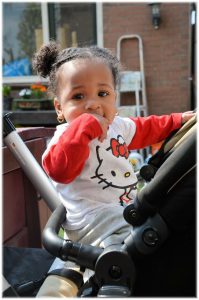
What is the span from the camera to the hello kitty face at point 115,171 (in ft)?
4.00

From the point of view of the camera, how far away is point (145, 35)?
539 centimetres

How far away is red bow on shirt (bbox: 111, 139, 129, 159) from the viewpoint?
4.25 feet

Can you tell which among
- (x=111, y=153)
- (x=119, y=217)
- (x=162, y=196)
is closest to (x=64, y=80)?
(x=111, y=153)

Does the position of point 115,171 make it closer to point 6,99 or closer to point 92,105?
point 92,105

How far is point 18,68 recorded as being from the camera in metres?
5.75

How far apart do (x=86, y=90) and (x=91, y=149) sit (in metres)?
0.20

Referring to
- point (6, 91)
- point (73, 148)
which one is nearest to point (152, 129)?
point (73, 148)

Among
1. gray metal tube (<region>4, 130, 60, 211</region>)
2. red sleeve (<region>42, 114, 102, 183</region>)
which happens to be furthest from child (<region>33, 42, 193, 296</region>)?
gray metal tube (<region>4, 130, 60, 211</region>)

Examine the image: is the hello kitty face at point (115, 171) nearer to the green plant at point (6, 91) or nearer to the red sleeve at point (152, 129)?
the red sleeve at point (152, 129)

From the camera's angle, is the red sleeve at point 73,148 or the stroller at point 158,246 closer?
the stroller at point 158,246

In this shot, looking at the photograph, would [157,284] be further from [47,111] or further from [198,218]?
[47,111]

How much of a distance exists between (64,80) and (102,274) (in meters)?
0.69

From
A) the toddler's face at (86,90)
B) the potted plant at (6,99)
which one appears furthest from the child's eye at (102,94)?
the potted plant at (6,99)

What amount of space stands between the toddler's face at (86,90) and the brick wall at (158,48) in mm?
4203
